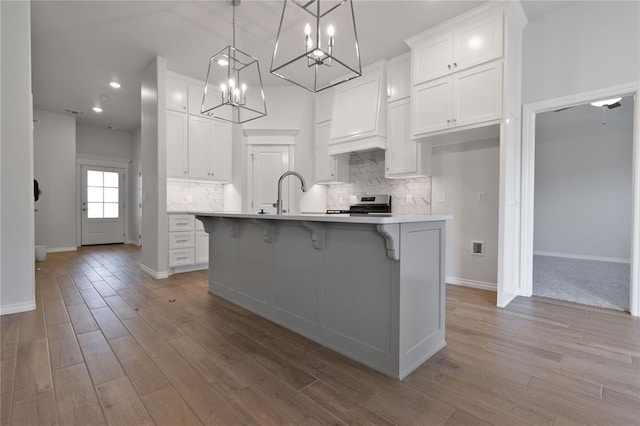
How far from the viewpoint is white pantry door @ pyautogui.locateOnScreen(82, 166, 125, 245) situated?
752 centimetres

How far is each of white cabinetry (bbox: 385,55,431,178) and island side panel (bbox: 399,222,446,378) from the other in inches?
77.9

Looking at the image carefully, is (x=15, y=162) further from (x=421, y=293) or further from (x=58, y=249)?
(x=58, y=249)

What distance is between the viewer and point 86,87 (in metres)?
5.25

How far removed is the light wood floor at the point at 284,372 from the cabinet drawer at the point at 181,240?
151 centimetres

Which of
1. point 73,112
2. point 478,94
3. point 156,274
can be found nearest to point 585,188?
point 478,94

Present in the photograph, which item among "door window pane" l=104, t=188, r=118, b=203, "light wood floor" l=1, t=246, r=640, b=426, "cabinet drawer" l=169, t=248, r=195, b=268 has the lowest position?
"light wood floor" l=1, t=246, r=640, b=426

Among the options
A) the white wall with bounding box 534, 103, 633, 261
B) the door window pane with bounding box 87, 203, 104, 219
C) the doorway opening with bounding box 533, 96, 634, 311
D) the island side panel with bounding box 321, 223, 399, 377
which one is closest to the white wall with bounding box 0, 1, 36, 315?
the island side panel with bounding box 321, 223, 399, 377

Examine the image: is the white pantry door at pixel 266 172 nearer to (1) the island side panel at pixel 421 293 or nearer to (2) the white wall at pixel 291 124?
(2) the white wall at pixel 291 124

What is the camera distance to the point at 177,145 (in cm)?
457

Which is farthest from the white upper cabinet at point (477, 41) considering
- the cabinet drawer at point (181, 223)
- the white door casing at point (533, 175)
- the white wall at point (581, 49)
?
the cabinet drawer at point (181, 223)

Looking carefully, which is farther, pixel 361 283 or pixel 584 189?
pixel 584 189

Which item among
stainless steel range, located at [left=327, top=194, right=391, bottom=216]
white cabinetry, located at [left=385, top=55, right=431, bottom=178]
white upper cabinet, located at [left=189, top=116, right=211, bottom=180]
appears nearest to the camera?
white cabinetry, located at [left=385, top=55, right=431, bottom=178]

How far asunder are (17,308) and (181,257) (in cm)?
184

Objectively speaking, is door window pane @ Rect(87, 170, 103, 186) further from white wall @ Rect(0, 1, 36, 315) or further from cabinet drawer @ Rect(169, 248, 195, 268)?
white wall @ Rect(0, 1, 36, 315)
